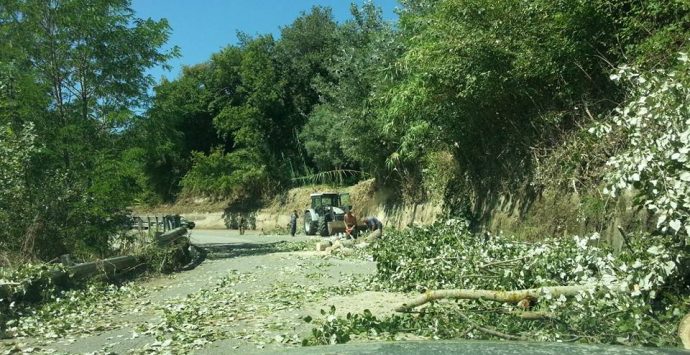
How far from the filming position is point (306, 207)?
143ft

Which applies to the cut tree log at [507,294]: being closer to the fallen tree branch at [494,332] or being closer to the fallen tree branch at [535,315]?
the fallen tree branch at [535,315]

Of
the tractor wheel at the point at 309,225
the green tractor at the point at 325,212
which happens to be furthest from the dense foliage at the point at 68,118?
the tractor wheel at the point at 309,225

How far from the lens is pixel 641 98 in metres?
7.07

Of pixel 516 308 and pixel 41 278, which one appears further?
pixel 41 278

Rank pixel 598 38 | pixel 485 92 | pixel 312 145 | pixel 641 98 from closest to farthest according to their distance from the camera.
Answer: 1. pixel 641 98
2. pixel 598 38
3. pixel 485 92
4. pixel 312 145

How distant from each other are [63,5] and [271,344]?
49.2ft

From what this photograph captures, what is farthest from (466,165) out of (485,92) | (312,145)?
(312,145)

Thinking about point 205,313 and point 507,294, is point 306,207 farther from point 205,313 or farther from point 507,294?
point 507,294

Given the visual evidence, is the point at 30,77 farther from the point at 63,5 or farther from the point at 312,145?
the point at 312,145

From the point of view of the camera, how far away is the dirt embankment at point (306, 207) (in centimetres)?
2792

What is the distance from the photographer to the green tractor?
3375 cm

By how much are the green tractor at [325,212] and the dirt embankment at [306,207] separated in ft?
2.74

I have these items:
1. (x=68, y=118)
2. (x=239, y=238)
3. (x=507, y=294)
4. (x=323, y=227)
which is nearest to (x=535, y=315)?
(x=507, y=294)

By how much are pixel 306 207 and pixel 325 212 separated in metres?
9.00
